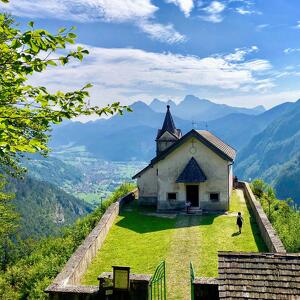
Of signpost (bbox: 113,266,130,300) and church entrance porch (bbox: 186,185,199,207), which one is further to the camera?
church entrance porch (bbox: 186,185,199,207)

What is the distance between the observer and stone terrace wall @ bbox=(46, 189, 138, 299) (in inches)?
567

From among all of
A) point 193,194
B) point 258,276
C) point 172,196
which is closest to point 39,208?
point 172,196

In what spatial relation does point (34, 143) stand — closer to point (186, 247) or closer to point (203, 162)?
point (186, 247)

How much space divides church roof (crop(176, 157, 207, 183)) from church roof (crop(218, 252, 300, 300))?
2142 cm

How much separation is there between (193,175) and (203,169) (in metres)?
1.26

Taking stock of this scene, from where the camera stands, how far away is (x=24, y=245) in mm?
61938

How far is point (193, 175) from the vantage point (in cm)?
3234

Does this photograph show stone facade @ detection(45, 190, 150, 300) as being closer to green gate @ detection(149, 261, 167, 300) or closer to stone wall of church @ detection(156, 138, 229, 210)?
green gate @ detection(149, 261, 167, 300)

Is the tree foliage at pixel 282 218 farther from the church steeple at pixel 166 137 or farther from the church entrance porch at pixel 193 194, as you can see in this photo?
the church steeple at pixel 166 137

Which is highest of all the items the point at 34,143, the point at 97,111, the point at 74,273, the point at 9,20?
the point at 9,20

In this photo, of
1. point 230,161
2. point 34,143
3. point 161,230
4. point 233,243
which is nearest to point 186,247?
point 233,243

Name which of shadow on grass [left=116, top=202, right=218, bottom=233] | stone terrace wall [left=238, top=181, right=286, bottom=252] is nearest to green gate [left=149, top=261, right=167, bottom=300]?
stone terrace wall [left=238, top=181, right=286, bottom=252]

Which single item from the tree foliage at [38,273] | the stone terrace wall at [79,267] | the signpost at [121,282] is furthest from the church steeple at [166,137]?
the signpost at [121,282]

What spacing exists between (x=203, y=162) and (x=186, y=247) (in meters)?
11.8
